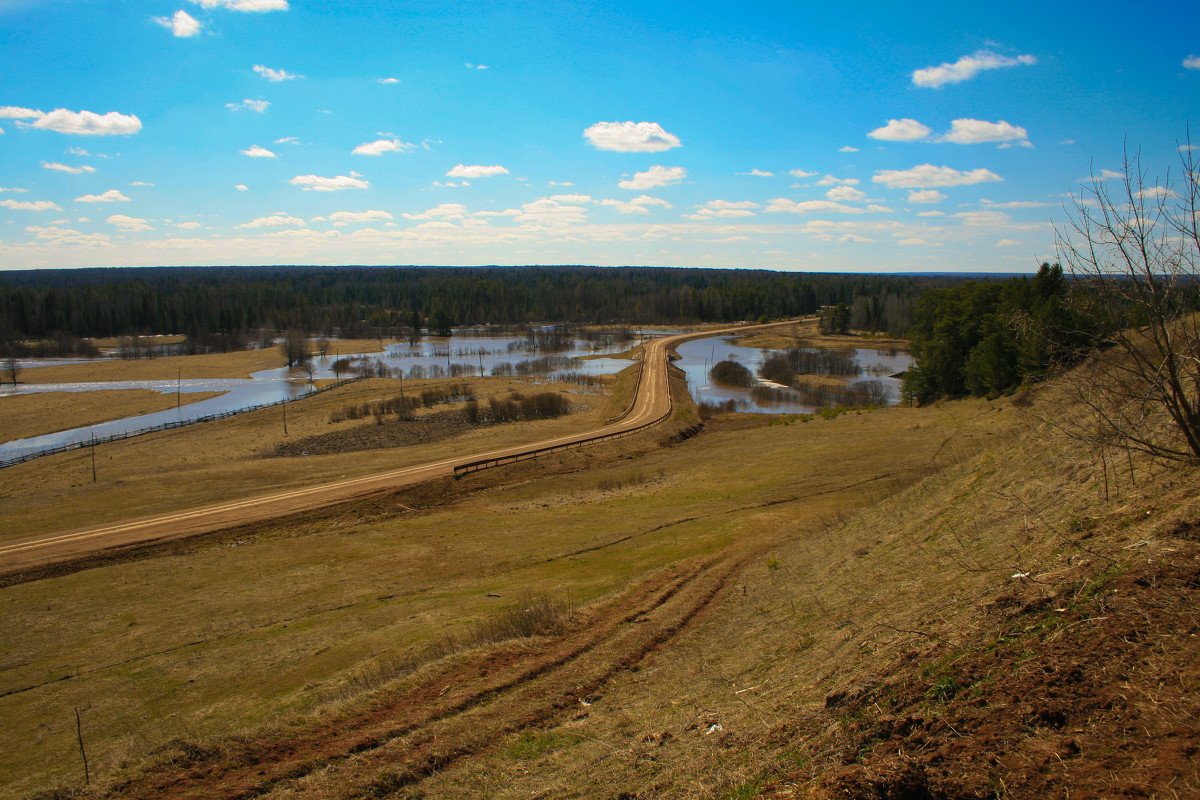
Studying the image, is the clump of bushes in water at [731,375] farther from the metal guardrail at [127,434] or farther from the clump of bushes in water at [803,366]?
the metal guardrail at [127,434]

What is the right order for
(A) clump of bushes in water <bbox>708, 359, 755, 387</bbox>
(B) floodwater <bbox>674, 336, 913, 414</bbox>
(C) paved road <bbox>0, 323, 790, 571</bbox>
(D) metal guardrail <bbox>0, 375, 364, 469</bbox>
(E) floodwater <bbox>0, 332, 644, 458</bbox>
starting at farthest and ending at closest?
(A) clump of bushes in water <bbox>708, 359, 755, 387</bbox> → (B) floodwater <bbox>674, 336, 913, 414</bbox> → (E) floodwater <bbox>0, 332, 644, 458</bbox> → (D) metal guardrail <bbox>0, 375, 364, 469</bbox> → (C) paved road <bbox>0, 323, 790, 571</bbox>

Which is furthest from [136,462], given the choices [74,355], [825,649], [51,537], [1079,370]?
[74,355]

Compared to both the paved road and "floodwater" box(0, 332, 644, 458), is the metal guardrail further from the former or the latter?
the paved road

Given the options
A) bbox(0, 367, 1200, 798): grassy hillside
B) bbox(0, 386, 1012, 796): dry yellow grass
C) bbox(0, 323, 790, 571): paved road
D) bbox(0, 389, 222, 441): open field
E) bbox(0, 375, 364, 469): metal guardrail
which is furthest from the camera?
bbox(0, 389, 222, 441): open field

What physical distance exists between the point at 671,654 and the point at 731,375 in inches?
3020

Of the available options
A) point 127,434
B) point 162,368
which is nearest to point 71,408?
point 127,434

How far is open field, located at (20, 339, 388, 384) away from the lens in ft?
315

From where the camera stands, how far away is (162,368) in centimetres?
10544

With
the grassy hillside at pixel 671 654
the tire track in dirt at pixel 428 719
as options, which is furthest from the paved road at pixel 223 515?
the tire track in dirt at pixel 428 719

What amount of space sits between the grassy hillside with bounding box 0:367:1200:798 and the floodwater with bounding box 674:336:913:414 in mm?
43677

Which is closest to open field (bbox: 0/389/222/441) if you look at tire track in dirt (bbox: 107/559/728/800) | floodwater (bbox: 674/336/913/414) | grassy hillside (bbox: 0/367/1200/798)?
grassy hillside (bbox: 0/367/1200/798)

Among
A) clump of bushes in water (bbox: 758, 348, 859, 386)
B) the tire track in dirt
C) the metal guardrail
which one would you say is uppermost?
clump of bushes in water (bbox: 758, 348, 859, 386)

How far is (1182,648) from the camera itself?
667 centimetres

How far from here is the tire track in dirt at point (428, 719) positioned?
10070 mm
